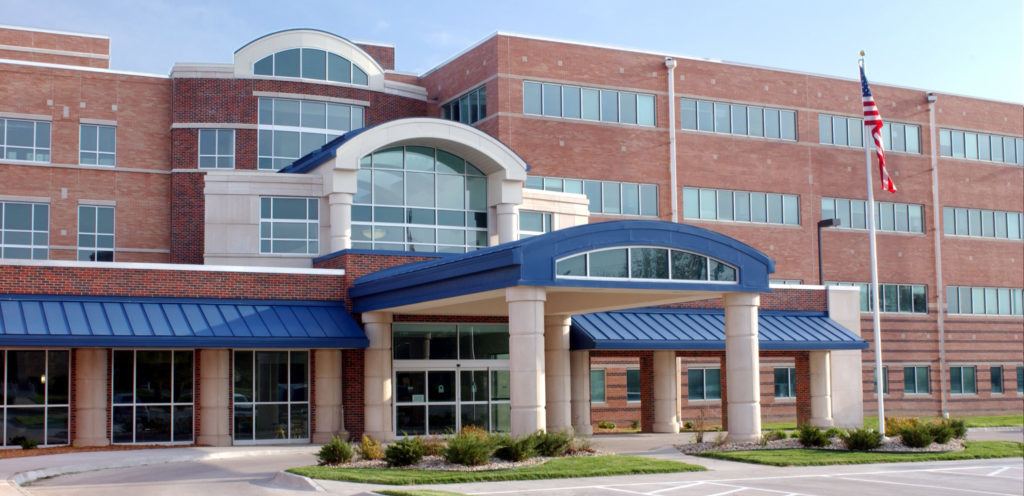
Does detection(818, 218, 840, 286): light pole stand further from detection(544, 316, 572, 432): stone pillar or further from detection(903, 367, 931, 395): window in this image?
detection(544, 316, 572, 432): stone pillar

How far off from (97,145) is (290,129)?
6.98 meters

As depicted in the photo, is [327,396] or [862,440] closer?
[862,440]

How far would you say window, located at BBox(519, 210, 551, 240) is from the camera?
120 ft

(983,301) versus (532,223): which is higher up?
(532,223)

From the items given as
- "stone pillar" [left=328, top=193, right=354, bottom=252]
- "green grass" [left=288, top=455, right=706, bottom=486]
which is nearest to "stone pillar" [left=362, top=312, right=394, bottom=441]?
"stone pillar" [left=328, top=193, right=354, bottom=252]

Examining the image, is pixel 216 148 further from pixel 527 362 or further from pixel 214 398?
pixel 527 362

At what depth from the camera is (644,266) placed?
24453 millimetres

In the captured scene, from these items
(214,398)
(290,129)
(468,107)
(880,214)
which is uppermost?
(468,107)

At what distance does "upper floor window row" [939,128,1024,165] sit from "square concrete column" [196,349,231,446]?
36382 millimetres

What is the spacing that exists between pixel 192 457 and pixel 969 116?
136ft

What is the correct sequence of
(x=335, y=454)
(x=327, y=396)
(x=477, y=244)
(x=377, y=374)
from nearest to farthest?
(x=335, y=454)
(x=327, y=396)
(x=377, y=374)
(x=477, y=244)

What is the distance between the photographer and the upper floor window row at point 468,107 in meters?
42.8

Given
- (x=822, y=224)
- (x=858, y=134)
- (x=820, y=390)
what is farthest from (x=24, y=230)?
(x=858, y=134)

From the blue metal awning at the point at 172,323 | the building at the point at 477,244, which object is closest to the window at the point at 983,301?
the building at the point at 477,244
